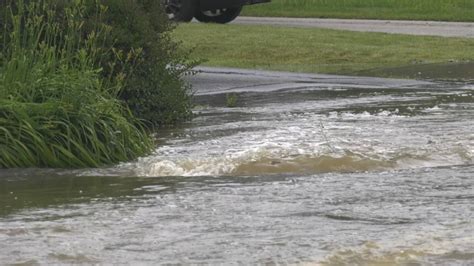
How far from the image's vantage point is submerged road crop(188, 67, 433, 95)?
1434cm

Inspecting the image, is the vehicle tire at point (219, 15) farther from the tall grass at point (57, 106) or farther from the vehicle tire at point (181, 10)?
the tall grass at point (57, 106)

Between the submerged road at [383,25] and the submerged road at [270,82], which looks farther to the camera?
the submerged road at [383,25]

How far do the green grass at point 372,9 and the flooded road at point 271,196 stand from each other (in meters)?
16.5

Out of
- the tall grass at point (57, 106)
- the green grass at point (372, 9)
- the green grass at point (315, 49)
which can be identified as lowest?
the green grass at point (372, 9)

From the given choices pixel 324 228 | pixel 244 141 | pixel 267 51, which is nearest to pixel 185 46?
pixel 267 51

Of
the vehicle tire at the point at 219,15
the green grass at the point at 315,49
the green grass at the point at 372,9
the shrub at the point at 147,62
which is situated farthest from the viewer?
the green grass at the point at 372,9

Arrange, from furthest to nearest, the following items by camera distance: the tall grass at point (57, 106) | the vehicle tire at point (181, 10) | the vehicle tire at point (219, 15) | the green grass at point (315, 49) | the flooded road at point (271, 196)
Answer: the vehicle tire at point (219, 15), the vehicle tire at point (181, 10), the green grass at point (315, 49), the tall grass at point (57, 106), the flooded road at point (271, 196)

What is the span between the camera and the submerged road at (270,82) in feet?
47.0

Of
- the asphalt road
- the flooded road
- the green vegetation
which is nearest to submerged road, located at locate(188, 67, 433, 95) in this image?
the asphalt road

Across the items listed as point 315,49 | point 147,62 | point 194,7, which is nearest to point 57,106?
point 147,62

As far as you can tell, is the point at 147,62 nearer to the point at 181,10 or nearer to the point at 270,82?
the point at 270,82

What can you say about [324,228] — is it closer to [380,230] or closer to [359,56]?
[380,230]

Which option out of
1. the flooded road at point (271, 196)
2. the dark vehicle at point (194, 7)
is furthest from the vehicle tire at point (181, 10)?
the flooded road at point (271, 196)

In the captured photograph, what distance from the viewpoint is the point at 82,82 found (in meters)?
9.30
